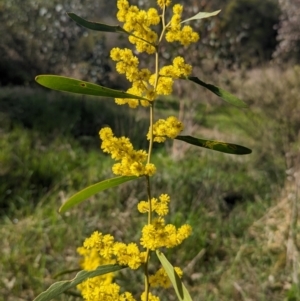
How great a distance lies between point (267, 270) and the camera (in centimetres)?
319

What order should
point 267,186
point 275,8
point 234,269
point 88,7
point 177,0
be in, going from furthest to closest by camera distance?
1. point 275,8
2. point 88,7
3. point 177,0
4. point 267,186
5. point 234,269

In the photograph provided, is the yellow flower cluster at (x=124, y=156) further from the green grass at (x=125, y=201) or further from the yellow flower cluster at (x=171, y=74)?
the green grass at (x=125, y=201)

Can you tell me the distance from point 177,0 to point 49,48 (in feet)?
9.94

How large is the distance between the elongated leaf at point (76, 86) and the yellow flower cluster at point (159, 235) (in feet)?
0.68

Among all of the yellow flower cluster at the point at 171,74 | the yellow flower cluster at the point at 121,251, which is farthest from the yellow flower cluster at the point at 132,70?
the yellow flower cluster at the point at 121,251

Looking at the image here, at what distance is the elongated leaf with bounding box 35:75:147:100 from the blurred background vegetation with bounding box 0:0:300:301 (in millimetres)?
2118

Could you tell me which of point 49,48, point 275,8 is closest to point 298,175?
point 49,48

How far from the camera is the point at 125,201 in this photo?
393 cm

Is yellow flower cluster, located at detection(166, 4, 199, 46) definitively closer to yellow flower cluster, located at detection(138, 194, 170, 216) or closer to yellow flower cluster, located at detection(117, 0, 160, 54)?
yellow flower cluster, located at detection(117, 0, 160, 54)

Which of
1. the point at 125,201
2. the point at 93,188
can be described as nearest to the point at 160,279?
the point at 93,188

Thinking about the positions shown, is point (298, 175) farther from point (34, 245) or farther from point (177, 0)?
point (177, 0)

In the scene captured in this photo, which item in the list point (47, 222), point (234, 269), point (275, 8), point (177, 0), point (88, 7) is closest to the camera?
point (234, 269)

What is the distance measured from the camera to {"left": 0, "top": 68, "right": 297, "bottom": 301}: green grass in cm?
299

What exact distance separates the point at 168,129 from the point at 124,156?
0.28 ft
